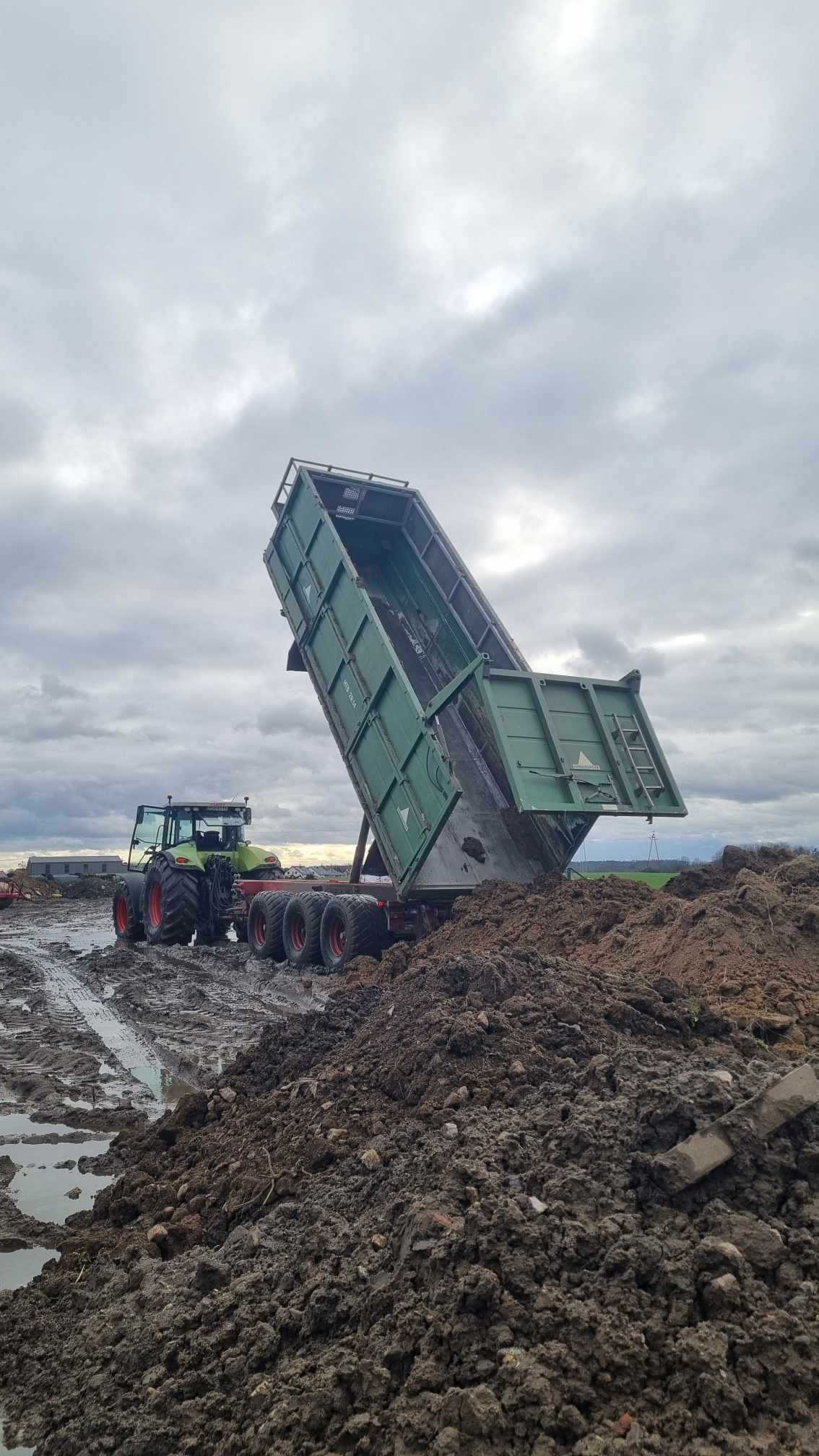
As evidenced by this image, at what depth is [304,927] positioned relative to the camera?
995 cm

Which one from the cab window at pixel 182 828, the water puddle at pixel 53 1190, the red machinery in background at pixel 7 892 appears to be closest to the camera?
the water puddle at pixel 53 1190

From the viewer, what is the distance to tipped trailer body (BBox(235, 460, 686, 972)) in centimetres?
782

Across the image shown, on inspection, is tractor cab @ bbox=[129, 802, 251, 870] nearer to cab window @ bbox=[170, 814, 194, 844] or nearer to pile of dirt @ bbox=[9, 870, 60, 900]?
cab window @ bbox=[170, 814, 194, 844]

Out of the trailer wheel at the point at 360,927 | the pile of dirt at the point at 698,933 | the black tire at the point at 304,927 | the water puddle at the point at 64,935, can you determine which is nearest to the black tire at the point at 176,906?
the water puddle at the point at 64,935

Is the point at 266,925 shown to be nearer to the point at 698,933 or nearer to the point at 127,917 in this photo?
the point at 127,917

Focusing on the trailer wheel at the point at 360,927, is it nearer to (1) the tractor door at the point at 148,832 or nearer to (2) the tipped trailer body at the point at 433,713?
(2) the tipped trailer body at the point at 433,713

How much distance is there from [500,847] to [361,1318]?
21.8 feet

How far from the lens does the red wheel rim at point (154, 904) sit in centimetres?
1334

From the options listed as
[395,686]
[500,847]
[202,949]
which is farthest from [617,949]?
[202,949]

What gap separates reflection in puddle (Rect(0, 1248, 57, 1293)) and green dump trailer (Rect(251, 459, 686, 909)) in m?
4.68

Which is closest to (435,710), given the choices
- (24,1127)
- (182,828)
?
(24,1127)

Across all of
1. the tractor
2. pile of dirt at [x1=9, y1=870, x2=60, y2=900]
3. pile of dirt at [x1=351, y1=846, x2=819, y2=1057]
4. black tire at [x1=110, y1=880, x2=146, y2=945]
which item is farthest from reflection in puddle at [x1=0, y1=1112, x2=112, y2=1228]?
pile of dirt at [x1=9, y1=870, x2=60, y2=900]

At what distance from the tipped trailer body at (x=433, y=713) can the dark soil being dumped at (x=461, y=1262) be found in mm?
3455

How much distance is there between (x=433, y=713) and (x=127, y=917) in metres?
9.03
